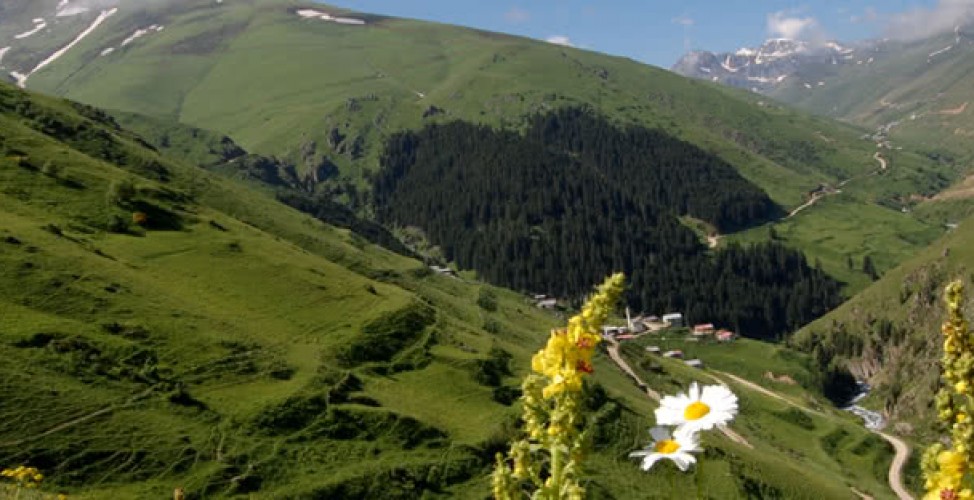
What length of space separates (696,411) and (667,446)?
1.88 feet

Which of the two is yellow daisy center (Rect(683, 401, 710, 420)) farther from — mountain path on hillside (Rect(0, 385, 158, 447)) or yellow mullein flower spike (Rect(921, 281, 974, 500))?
mountain path on hillside (Rect(0, 385, 158, 447))

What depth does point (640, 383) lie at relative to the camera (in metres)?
102

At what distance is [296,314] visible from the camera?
6456cm

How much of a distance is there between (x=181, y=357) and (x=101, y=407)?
878 centimetres

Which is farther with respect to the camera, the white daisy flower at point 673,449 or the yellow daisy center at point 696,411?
the yellow daisy center at point 696,411

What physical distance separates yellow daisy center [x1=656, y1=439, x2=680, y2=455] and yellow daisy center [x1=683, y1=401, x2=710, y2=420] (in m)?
0.34

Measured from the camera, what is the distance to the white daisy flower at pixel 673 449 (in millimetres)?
4773

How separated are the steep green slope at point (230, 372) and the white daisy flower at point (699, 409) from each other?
1751 cm

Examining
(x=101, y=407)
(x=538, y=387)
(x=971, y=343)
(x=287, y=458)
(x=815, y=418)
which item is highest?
(x=971, y=343)

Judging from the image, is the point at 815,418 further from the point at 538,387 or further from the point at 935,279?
the point at 538,387

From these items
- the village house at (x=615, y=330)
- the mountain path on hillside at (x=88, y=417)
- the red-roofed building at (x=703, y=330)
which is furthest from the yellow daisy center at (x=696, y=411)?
the red-roofed building at (x=703, y=330)

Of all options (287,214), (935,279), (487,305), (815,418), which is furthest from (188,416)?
(935,279)

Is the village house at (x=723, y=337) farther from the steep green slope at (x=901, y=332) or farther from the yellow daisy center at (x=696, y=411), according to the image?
the yellow daisy center at (x=696, y=411)

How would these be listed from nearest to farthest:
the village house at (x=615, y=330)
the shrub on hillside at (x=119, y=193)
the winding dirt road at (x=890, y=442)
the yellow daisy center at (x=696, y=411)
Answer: the yellow daisy center at (x=696, y=411), the shrub on hillside at (x=119, y=193), the winding dirt road at (x=890, y=442), the village house at (x=615, y=330)
